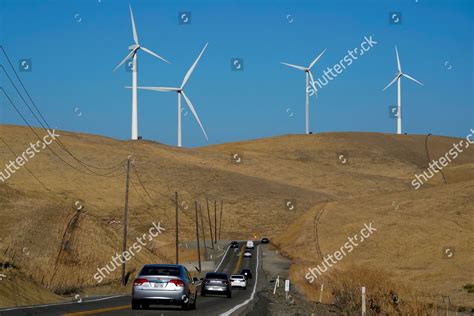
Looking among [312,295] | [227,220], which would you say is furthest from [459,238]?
[227,220]

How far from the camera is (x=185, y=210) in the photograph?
498 feet

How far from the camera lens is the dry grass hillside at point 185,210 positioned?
58344 mm

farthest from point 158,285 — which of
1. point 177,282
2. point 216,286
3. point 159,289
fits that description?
point 216,286

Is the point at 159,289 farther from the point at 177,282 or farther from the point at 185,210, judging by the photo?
the point at 185,210

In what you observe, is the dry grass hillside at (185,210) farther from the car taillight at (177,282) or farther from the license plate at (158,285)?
the car taillight at (177,282)

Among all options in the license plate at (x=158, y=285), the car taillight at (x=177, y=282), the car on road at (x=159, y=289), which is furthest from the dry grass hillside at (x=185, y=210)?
the car taillight at (x=177, y=282)

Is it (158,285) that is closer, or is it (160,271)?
(158,285)

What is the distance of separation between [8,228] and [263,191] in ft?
364

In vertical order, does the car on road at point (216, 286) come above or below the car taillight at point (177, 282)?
below

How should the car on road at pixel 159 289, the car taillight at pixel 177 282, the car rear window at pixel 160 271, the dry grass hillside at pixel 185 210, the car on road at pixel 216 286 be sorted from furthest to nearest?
the dry grass hillside at pixel 185 210 < the car on road at pixel 216 286 < the car rear window at pixel 160 271 < the car taillight at pixel 177 282 < the car on road at pixel 159 289

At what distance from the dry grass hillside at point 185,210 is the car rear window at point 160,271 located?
546 centimetres

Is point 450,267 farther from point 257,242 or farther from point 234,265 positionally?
point 257,242

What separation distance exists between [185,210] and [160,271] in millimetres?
123285

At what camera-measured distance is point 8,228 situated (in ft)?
191
